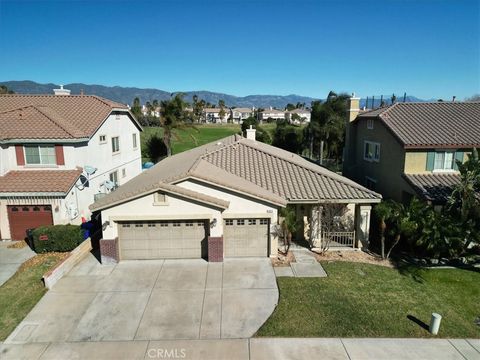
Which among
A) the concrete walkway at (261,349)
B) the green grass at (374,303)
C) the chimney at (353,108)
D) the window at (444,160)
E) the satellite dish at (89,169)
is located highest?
the chimney at (353,108)

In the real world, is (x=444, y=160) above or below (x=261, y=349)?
above

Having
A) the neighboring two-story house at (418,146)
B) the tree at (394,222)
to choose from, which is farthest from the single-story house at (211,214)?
the neighboring two-story house at (418,146)

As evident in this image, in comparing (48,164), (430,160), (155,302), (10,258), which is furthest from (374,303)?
(48,164)

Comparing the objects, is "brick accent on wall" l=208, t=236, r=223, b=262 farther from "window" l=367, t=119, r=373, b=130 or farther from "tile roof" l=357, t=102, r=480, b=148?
"window" l=367, t=119, r=373, b=130

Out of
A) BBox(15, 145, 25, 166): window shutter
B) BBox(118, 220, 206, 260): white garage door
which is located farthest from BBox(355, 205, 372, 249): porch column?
BBox(15, 145, 25, 166): window shutter

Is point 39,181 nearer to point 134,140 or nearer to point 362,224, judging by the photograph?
point 134,140

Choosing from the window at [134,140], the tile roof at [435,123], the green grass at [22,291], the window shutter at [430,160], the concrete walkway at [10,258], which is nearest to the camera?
the green grass at [22,291]

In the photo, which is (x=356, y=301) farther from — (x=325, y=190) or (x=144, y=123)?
(x=144, y=123)

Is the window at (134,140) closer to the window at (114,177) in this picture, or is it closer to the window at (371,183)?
the window at (114,177)
